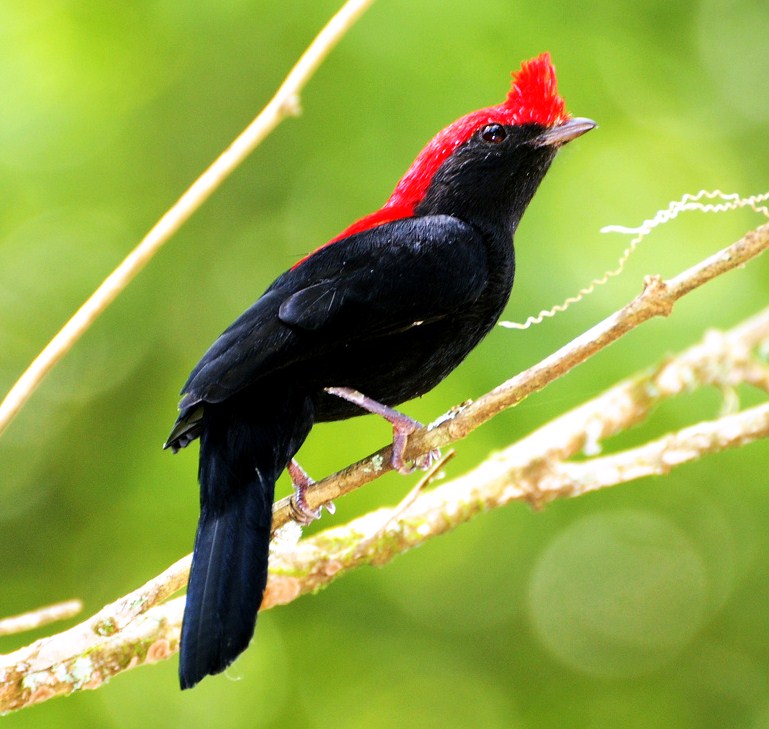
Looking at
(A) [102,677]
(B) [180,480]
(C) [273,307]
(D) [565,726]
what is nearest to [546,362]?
(C) [273,307]

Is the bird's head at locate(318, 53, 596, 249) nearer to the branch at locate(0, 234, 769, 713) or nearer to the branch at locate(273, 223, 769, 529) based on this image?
the branch at locate(0, 234, 769, 713)

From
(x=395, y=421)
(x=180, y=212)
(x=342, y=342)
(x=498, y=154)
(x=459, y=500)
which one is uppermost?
(x=180, y=212)

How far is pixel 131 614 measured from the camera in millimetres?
2195

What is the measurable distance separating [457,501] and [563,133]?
113cm

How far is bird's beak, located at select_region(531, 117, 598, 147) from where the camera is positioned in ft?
10.1

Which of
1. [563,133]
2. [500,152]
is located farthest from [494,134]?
[563,133]

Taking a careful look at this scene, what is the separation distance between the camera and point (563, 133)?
10.1 ft

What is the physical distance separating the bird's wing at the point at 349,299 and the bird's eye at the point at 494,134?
1.36 ft

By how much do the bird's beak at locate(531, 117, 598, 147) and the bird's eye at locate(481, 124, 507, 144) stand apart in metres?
0.09

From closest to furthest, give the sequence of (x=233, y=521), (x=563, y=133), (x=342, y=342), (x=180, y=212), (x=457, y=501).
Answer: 1. (x=180, y=212)
2. (x=233, y=521)
3. (x=342, y=342)
4. (x=457, y=501)
5. (x=563, y=133)

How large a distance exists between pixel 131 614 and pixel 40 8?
10.6 feet

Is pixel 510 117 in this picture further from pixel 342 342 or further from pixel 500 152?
pixel 342 342

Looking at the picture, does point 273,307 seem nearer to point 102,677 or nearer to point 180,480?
point 102,677

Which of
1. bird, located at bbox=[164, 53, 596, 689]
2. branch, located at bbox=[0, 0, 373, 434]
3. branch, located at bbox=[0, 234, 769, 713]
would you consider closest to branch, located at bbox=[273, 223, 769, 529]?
branch, located at bbox=[0, 234, 769, 713]
